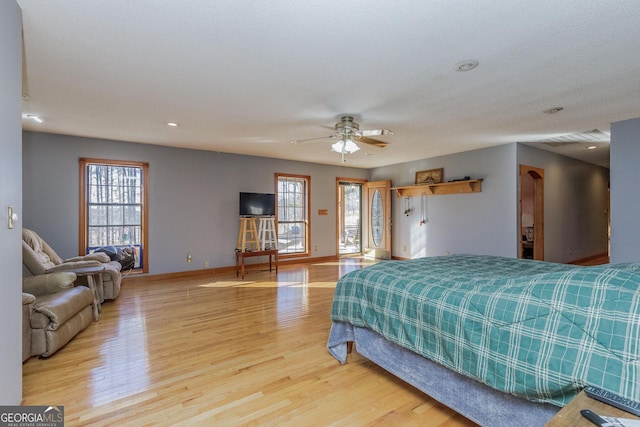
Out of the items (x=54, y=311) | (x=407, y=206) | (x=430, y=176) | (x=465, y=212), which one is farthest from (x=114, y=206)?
(x=465, y=212)

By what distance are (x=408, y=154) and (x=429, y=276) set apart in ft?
15.4

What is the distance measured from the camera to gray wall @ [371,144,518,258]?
5387mm

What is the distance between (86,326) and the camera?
127 inches

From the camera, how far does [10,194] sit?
167cm

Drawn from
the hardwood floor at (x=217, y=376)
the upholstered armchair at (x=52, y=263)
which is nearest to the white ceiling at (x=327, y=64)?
the upholstered armchair at (x=52, y=263)

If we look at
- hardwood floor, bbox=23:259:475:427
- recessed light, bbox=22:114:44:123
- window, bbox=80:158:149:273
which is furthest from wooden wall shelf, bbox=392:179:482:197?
recessed light, bbox=22:114:44:123

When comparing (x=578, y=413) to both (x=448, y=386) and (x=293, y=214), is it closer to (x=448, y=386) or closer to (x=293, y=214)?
(x=448, y=386)

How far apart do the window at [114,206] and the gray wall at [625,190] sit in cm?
719

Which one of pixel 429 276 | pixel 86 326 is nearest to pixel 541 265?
pixel 429 276

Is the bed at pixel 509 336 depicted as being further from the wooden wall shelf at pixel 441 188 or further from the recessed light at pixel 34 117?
the recessed light at pixel 34 117

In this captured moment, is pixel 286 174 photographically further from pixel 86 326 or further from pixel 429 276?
pixel 429 276

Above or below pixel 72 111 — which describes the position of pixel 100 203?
below

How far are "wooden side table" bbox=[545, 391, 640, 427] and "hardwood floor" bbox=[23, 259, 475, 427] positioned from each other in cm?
107

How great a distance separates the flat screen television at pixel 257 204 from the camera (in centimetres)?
628
